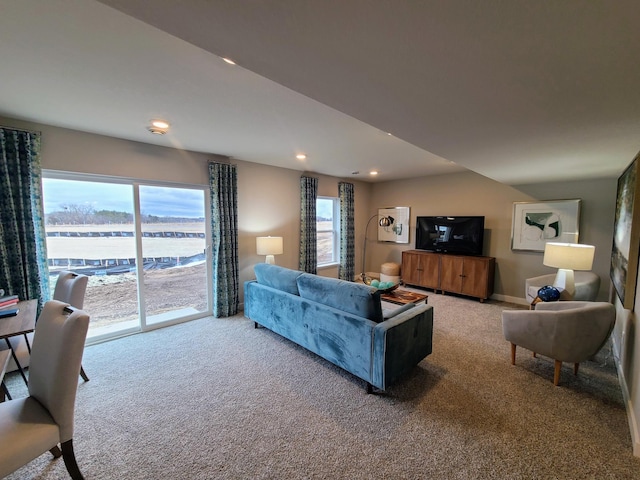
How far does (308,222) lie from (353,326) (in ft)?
9.99

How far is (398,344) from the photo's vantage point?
83.3 inches

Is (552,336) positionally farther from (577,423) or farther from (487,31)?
(487,31)

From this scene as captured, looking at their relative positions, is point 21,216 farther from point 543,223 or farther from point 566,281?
point 543,223

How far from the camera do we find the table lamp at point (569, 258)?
108 inches

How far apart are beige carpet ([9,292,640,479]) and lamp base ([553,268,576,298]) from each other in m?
0.75

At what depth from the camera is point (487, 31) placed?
2.77 feet

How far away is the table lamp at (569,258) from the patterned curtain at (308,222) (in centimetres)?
353

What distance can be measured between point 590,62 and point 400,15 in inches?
33.2

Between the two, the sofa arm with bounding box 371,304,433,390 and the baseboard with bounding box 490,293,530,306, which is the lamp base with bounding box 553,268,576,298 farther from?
the sofa arm with bounding box 371,304,433,390

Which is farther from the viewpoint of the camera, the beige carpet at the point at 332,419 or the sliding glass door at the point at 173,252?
the sliding glass door at the point at 173,252

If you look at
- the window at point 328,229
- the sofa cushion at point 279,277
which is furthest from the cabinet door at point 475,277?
the sofa cushion at point 279,277

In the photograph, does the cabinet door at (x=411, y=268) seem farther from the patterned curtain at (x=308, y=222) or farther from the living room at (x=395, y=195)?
the patterned curtain at (x=308, y=222)

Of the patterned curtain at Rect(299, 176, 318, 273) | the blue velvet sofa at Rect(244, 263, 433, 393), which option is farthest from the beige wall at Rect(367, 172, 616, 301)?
the blue velvet sofa at Rect(244, 263, 433, 393)

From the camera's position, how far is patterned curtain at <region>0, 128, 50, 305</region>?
2418 millimetres
